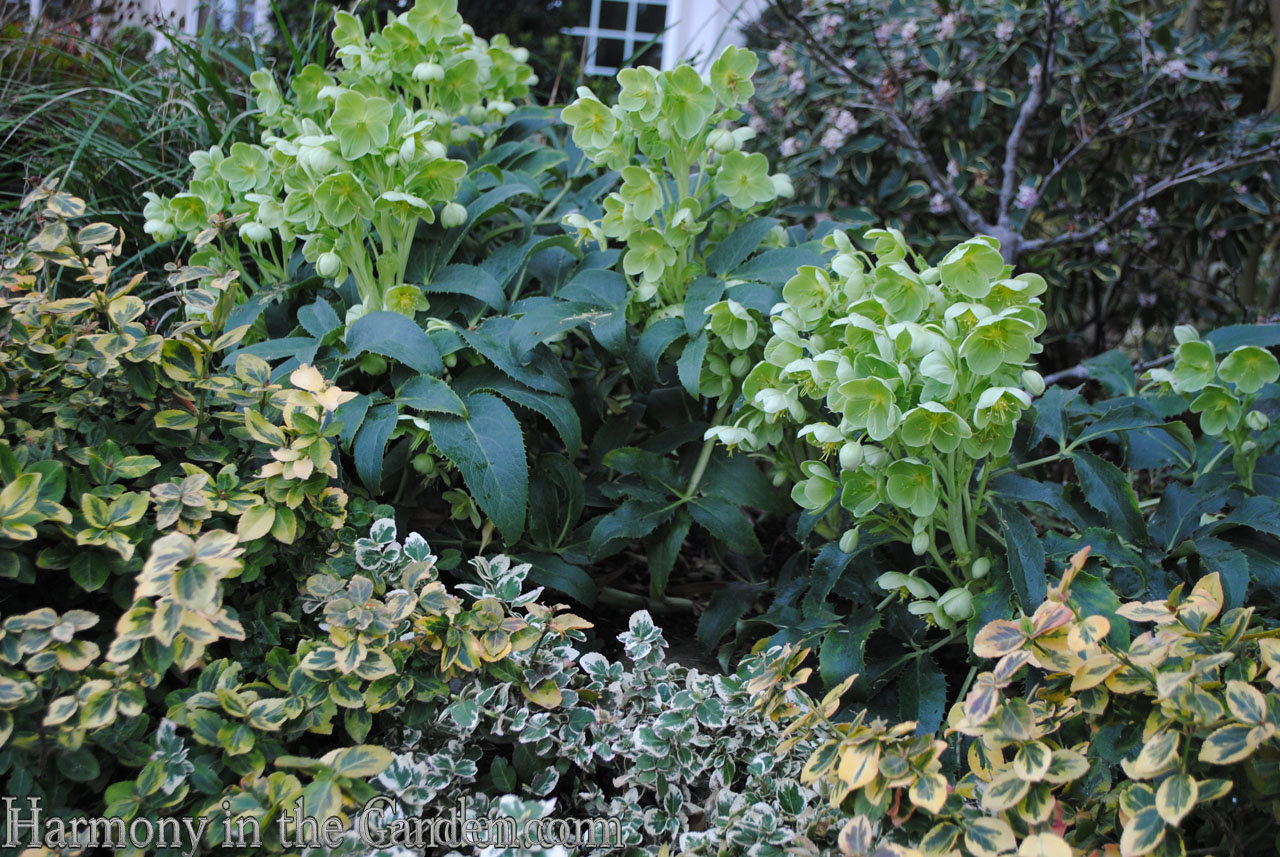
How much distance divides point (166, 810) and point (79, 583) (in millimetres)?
245

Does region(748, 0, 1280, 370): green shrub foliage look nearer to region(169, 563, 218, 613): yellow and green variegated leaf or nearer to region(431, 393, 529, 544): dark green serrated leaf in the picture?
region(431, 393, 529, 544): dark green serrated leaf

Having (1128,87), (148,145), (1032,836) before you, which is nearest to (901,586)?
(1032,836)

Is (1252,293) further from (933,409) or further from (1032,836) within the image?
(1032,836)

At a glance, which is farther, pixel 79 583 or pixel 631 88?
pixel 631 88

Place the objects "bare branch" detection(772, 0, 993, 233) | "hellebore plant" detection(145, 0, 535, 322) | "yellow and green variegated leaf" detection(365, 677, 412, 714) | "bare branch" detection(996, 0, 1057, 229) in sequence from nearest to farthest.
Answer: "yellow and green variegated leaf" detection(365, 677, 412, 714), "hellebore plant" detection(145, 0, 535, 322), "bare branch" detection(996, 0, 1057, 229), "bare branch" detection(772, 0, 993, 233)

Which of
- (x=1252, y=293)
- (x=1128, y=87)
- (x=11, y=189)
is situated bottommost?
(x=1252, y=293)

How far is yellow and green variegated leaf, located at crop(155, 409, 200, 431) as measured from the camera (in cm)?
105

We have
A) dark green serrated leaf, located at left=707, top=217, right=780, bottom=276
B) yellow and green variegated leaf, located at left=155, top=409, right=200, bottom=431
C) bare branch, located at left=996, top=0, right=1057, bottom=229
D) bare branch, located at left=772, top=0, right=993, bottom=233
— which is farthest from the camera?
bare branch, located at left=772, top=0, right=993, bottom=233

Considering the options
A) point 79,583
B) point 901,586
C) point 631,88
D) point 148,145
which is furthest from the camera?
point 148,145

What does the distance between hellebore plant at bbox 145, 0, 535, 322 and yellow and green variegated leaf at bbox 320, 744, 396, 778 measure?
78 centimetres

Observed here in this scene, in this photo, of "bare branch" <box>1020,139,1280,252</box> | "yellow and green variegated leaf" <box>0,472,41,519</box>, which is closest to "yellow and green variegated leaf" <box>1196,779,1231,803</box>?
"yellow and green variegated leaf" <box>0,472,41,519</box>

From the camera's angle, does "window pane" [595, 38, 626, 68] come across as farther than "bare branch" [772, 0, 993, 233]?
Yes

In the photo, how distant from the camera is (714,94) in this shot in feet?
4.54

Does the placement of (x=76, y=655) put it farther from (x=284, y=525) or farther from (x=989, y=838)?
(x=989, y=838)
